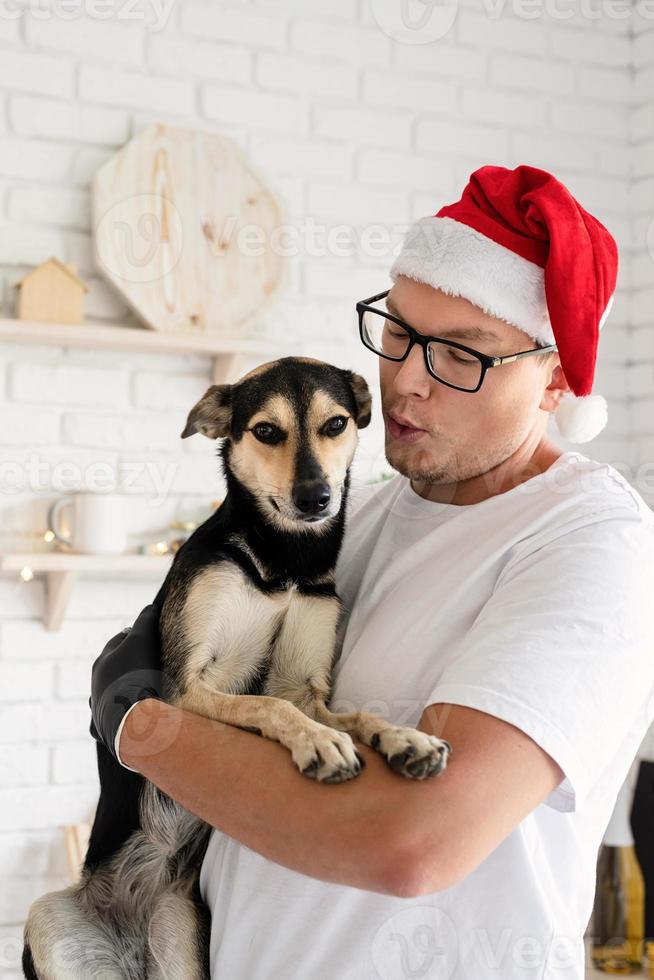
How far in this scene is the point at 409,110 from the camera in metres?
2.85

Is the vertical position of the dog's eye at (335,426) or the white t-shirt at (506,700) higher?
the dog's eye at (335,426)

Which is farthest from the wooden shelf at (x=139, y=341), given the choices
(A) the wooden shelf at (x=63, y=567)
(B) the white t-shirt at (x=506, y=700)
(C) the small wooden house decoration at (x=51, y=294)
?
(B) the white t-shirt at (x=506, y=700)

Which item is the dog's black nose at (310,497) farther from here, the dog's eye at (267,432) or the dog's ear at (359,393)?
the dog's ear at (359,393)

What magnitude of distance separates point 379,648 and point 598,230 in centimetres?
55

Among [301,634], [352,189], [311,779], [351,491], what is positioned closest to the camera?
[311,779]

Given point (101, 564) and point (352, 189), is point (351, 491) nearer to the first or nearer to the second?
point (101, 564)

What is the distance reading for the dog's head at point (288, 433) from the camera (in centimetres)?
130

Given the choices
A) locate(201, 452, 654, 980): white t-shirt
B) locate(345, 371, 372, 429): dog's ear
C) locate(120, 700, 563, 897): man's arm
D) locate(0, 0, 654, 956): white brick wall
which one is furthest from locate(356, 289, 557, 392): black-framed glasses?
locate(0, 0, 654, 956): white brick wall

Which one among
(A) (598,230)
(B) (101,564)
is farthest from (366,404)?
(B) (101,564)

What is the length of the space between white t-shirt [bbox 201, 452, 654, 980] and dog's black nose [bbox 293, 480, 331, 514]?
0.13m

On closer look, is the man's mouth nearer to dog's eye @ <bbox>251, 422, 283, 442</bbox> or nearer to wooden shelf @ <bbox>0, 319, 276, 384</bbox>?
dog's eye @ <bbox>251, 422, 283, 442</bbox>

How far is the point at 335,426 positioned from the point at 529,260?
342 millimetres

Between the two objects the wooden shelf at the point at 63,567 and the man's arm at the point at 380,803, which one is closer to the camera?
the man's arm at the point at 380,803

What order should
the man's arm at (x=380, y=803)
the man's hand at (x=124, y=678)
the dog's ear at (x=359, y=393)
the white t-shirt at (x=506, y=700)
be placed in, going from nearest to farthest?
the man's arm at (x=380, y=803)
the white t-shirt at (x=506, y=700)
the man's hand at (x=124, y=678)
the dog's ear at (x=359, y=393)
